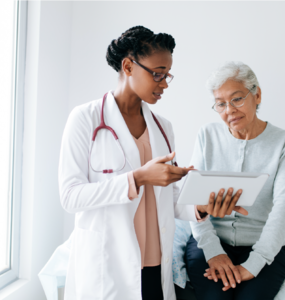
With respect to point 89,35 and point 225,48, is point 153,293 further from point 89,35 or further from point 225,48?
point 89,35

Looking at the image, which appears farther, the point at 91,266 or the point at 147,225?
the point at 147,225

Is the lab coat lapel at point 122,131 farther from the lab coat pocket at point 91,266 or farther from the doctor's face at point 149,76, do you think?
the lab coat pocket at point 91,266

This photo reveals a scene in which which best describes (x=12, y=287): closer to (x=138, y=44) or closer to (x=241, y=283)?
(x=241, y=283)

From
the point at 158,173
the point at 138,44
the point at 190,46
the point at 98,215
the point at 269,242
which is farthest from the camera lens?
the point at 190,46

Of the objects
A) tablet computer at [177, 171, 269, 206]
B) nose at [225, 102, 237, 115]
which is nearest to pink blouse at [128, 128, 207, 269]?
tablet computer at [177, 171, 269, 206]

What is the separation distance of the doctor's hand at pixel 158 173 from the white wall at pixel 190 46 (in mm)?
1186

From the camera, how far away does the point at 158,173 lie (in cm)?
94

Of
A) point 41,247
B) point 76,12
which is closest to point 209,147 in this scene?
point 41,247

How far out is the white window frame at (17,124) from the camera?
1.66m

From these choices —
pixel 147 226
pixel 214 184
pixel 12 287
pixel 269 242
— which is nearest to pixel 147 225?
pixel 147 226

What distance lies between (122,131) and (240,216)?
0.80m

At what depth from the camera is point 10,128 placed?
1654 millimetres

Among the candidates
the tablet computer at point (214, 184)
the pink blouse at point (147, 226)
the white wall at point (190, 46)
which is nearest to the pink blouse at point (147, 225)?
the pink blouse at point (147, 226)

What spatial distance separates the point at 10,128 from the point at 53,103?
0.40 metres
